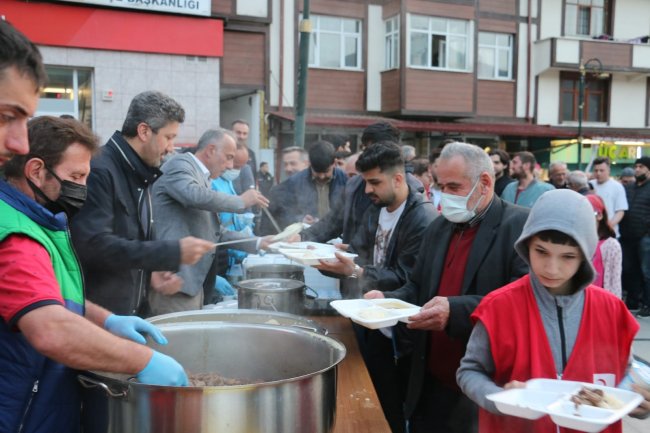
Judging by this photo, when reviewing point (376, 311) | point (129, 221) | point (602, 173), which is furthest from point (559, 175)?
point (129, 221)

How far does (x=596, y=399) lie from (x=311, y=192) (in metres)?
4.39

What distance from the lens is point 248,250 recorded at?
4094mm

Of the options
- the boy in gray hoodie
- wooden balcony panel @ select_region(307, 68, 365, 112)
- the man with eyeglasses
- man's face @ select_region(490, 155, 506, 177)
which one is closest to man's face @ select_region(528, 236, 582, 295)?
the boy in gray hoodie

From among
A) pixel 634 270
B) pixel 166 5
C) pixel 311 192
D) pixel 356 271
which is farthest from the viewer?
pixel 166 5

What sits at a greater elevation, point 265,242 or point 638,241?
point 265,242

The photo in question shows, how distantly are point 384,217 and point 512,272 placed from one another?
1140 mm

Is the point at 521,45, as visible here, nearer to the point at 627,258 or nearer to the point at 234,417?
the point at 627,258

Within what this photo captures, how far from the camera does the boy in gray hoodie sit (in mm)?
1700

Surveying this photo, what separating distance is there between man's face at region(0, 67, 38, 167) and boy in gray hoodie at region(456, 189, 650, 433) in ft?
4.76

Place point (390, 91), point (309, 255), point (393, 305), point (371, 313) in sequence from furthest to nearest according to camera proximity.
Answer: point (390, 91) → point (309, 255) → point (393, 305) → point (371, 313)

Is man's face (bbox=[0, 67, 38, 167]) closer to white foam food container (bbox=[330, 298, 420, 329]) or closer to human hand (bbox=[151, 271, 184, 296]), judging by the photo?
white foam food container (bbox=[330, 298, 420, 329])

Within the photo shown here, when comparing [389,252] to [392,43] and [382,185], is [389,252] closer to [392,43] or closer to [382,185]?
[382,185]

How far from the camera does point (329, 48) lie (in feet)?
52.1

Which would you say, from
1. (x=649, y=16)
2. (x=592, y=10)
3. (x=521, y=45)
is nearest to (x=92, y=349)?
(x=521, y=45)
